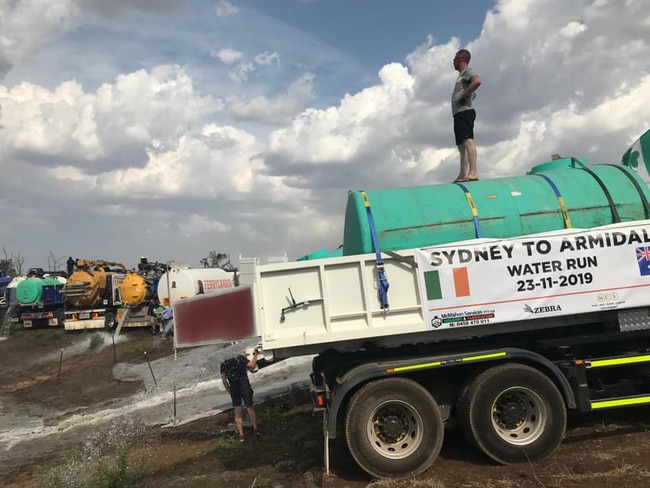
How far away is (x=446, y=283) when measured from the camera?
17.4ft

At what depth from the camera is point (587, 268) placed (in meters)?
5.36

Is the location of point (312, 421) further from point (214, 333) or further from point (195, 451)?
point (214, 333)

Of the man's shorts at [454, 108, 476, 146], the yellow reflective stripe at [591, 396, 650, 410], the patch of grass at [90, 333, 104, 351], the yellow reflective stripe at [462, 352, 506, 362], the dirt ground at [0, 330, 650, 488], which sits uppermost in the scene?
the man's shorts at [454, 108, 476, 146]

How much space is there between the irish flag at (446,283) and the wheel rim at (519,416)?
3.69 ft

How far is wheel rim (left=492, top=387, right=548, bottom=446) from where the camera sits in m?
A: 5.33

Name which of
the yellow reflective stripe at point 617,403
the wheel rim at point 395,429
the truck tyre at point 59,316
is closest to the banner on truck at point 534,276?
the wheel rim at point 395,429

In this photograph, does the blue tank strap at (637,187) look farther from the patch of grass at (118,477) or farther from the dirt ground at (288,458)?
the patch of grass at (118,477)

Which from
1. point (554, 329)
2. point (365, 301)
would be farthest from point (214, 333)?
point (554, 329)

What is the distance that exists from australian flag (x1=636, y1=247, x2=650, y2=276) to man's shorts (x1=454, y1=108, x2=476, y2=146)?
2453 millimetres

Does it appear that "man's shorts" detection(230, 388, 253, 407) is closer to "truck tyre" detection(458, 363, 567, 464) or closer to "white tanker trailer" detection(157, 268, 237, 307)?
"truck tyre" detection(458, 363, 567, 464)

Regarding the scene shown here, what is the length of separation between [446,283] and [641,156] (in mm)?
3373

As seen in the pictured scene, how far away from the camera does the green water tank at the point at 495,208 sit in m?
5.57

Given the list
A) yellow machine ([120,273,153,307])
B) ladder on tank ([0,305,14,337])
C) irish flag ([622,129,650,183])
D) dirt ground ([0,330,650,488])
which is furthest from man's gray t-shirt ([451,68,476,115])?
ladder on tank ([0,305,14,337])

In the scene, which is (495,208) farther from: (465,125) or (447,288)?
(465,125)
